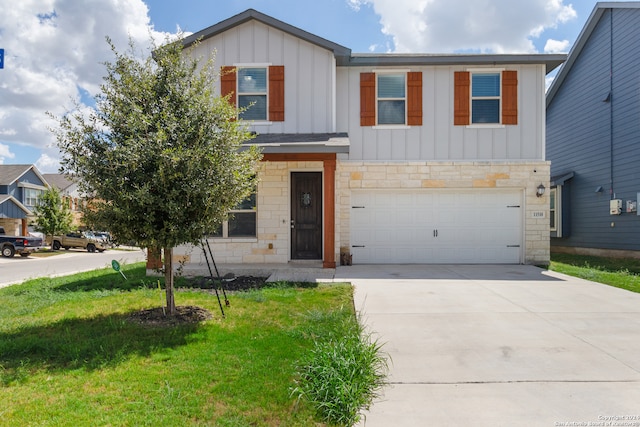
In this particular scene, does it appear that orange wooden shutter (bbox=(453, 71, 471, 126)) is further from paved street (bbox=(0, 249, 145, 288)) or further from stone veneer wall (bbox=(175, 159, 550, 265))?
paved street (bbox=(0, 249, 145, 288))


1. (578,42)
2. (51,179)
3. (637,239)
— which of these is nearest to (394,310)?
(637,239)

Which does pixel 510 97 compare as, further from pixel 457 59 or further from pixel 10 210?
pixel 10 210

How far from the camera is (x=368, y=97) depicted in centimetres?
1069

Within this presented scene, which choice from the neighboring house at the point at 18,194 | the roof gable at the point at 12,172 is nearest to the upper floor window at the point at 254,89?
the neighboring house at the point at 18,194

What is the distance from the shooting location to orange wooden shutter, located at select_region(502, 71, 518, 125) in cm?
1057

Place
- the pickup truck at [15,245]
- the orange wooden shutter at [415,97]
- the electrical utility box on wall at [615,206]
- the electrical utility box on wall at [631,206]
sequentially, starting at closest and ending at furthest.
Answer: the orange wooden shutter at [415,97]
the electrical utility box on wall at [631,206]
the electrical utility box on wall at [615,206]
the pickup truck at [15,245]

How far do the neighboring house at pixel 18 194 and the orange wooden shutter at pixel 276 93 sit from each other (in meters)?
25.6

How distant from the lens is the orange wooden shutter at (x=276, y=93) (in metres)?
10.2

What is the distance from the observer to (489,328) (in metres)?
4.95

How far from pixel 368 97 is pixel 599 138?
8.73 metres

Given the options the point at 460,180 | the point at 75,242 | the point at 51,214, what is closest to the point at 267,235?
the point at 460,180

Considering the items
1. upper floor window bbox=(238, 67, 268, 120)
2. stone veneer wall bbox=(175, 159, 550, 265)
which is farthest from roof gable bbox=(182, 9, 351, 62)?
stone veneer wall bbox=(175, 159, 550, 265)

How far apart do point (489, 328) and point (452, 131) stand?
6.94 m

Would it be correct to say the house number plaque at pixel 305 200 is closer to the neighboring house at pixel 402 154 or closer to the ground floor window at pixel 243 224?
the neighboring house at pixel 402 154
